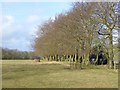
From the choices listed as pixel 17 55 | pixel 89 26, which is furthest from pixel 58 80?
pixel 17 55

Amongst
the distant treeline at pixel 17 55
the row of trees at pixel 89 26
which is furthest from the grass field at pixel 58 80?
the distant treeline at pixel 17 55

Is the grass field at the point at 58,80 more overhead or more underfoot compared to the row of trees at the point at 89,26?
more underfoot

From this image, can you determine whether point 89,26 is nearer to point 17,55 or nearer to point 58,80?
point 58,80

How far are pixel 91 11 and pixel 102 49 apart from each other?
5480mm

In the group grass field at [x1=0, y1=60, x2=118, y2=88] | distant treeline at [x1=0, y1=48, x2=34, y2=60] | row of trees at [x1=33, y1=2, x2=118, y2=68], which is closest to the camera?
grass field at [x1=0, y1=60, x2=118, y2=88]

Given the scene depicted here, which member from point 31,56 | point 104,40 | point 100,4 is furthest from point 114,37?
point 31,56

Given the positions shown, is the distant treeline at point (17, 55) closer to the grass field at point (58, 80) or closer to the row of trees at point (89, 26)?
the row of trees at point (89, 26)

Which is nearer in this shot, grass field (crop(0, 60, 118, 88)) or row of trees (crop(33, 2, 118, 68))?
grass field (crop(0, 60, 118, 88))

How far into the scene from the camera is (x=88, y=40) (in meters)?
39.6

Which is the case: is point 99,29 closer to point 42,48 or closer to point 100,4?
point 100,4

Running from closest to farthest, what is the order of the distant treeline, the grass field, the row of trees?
the grass field
the row of trees
the distant treeline

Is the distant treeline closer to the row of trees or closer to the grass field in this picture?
the row of trees

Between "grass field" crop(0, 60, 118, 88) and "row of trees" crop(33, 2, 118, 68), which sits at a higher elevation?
"row of trees" crop(33, 2, 118, 68)

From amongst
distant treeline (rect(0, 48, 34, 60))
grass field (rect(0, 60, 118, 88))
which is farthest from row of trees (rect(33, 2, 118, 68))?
distant treeline (rect(0, 48, 34, 60))
